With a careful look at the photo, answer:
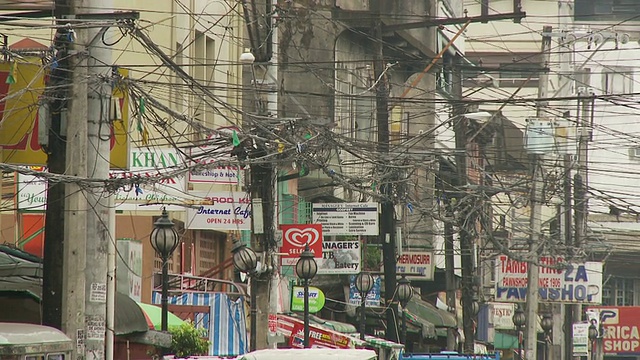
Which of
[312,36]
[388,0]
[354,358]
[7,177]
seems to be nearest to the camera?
[354,358]

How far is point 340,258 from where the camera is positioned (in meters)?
33.8

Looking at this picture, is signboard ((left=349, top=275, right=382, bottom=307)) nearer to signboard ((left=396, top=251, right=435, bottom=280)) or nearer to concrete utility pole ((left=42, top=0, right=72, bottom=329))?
signboard ((left=396, top=251, right=435, bottom=280))

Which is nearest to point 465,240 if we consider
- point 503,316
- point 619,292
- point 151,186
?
point 503,316

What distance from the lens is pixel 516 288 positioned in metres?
50.1

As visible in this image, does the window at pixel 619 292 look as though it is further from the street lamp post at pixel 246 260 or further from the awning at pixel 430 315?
the street lamp post at pixel 246 260

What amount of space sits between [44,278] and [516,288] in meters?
34.2

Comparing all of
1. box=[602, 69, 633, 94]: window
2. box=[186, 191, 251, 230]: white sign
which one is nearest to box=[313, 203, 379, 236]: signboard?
box=[186, 191, 251, 230]: white sign

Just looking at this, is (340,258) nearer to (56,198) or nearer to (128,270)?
(128,270)

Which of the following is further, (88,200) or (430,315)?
(430,315)

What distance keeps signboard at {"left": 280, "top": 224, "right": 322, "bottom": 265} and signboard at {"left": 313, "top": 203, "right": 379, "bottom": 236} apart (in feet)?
11.9

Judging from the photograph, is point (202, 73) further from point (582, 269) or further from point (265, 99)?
point (582, 269)

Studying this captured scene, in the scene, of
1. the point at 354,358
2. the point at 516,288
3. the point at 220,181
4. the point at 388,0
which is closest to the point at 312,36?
the point at 388,0

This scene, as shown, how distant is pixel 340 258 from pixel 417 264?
9.57m

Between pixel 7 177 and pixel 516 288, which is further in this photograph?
pixel 516 288
